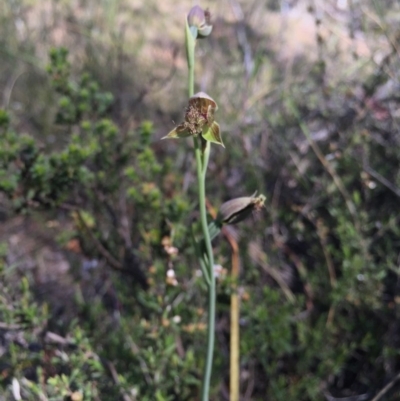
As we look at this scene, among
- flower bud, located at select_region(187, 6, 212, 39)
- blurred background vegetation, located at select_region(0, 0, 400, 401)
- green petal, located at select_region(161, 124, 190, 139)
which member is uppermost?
flower bud, located at select_region(187, 6, 212, 39)

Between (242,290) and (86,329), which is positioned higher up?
(242,290)

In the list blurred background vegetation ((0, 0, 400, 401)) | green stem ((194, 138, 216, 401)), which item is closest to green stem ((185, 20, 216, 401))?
green stem ((194, 138, 216, 401))

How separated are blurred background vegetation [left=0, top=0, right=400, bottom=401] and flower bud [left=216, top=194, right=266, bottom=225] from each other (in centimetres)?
39

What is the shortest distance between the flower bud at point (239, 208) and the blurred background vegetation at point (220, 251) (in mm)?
393

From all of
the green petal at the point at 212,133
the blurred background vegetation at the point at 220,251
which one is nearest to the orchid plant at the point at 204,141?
the green petal at the point at 212,133

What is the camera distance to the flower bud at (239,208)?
953 millimetres

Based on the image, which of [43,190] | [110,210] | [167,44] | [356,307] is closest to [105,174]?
[110,210]

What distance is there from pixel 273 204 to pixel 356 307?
20.5 inches

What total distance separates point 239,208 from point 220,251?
0.75 m

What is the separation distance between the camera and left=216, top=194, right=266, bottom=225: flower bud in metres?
0.95

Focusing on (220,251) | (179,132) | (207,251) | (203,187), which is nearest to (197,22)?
(179,132)

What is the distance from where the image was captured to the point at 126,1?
186 inches

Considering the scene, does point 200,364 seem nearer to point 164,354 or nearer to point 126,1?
point 164,354

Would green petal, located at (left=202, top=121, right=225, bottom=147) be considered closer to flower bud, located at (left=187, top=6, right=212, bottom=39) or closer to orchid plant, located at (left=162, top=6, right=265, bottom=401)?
orchid plant, located at (left=162, top=6, right=265, bottom=401)
